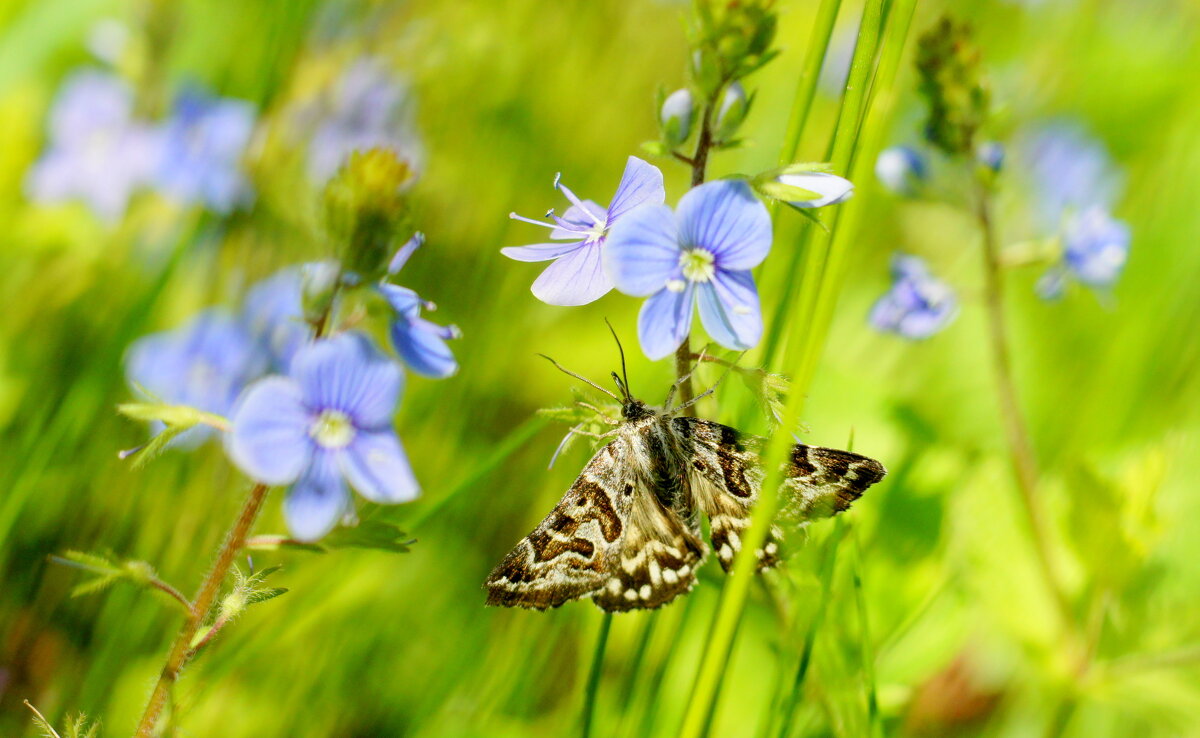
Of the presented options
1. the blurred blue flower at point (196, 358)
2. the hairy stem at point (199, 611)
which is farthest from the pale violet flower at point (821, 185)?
the blurred blue flower at point (196, 358)

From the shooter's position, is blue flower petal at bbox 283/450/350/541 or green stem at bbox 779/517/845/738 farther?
green stem at bbox 779/517/845/738

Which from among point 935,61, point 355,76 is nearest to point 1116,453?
point 935,61

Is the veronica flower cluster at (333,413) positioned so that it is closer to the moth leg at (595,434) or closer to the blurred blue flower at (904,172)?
the moth leg at (595,434)

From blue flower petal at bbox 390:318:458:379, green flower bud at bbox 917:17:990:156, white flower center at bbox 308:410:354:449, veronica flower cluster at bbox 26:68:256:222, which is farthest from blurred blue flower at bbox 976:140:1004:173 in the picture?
veronica flower cluster at bbox 26:68:256:222

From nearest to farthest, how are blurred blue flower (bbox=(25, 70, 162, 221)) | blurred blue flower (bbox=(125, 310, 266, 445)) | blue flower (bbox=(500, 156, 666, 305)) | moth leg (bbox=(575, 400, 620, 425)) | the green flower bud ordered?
blue flower (bbox=(500, 156, 666, 305)), moth leg (bbox=(575, 400, 620, 425)), the green flower bud, blurred blue flower (bbox=(125, 310, 266, 445)), blurred blue flower (bbox=(25, 70, 162, 221))

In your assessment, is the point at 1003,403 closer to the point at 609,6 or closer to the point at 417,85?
the point at 417,85

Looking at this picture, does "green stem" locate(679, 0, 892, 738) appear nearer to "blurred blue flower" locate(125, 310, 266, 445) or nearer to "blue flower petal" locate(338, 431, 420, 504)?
"blue flower petal" locate(338, 431, 420, 504)
